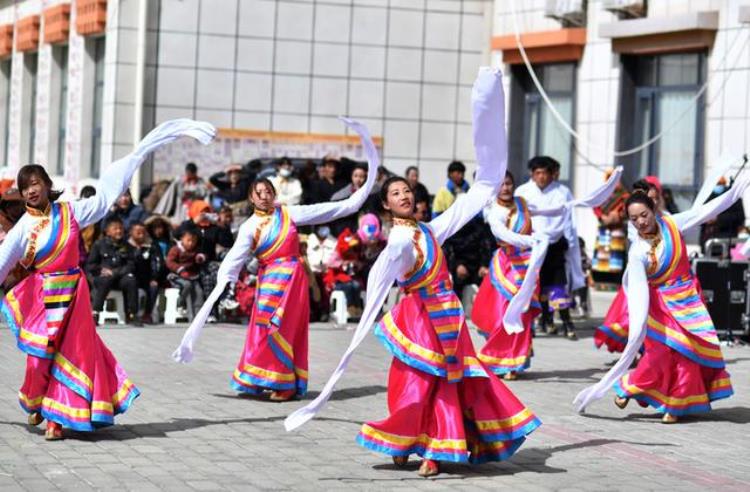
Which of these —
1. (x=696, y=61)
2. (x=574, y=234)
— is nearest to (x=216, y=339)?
(x=574, y=234)

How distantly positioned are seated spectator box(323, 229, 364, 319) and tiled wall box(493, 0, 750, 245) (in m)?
4.98

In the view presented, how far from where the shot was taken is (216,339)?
1530cm

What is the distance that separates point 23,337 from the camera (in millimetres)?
9266

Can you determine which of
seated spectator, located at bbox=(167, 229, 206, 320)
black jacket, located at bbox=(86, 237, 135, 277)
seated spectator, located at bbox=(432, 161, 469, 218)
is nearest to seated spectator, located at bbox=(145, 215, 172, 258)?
seated spectator, located at bbox=(167, 229, 206, 320)

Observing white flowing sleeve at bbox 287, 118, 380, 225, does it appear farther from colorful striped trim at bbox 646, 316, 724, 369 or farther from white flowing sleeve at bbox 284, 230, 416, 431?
colorful striped trim at bbox 646, 316, 724, 369

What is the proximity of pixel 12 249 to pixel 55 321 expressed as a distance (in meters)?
0.47

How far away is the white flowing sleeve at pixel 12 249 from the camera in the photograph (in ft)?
30.0

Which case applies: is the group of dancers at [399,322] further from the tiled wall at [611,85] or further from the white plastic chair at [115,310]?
the tiled wall at [611,85]

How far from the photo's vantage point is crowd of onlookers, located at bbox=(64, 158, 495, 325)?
1622 cm

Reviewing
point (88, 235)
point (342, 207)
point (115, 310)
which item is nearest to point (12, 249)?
point (342, 207)

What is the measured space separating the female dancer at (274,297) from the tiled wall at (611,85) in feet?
30.4

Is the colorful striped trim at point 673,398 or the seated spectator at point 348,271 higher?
the seated spectator at point 348,271

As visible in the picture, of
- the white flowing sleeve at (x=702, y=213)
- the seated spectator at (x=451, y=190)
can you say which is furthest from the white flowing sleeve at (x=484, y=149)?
the seated spectator at (x=451, y=190)

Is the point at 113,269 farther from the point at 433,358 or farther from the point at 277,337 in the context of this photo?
the point at 433,358
